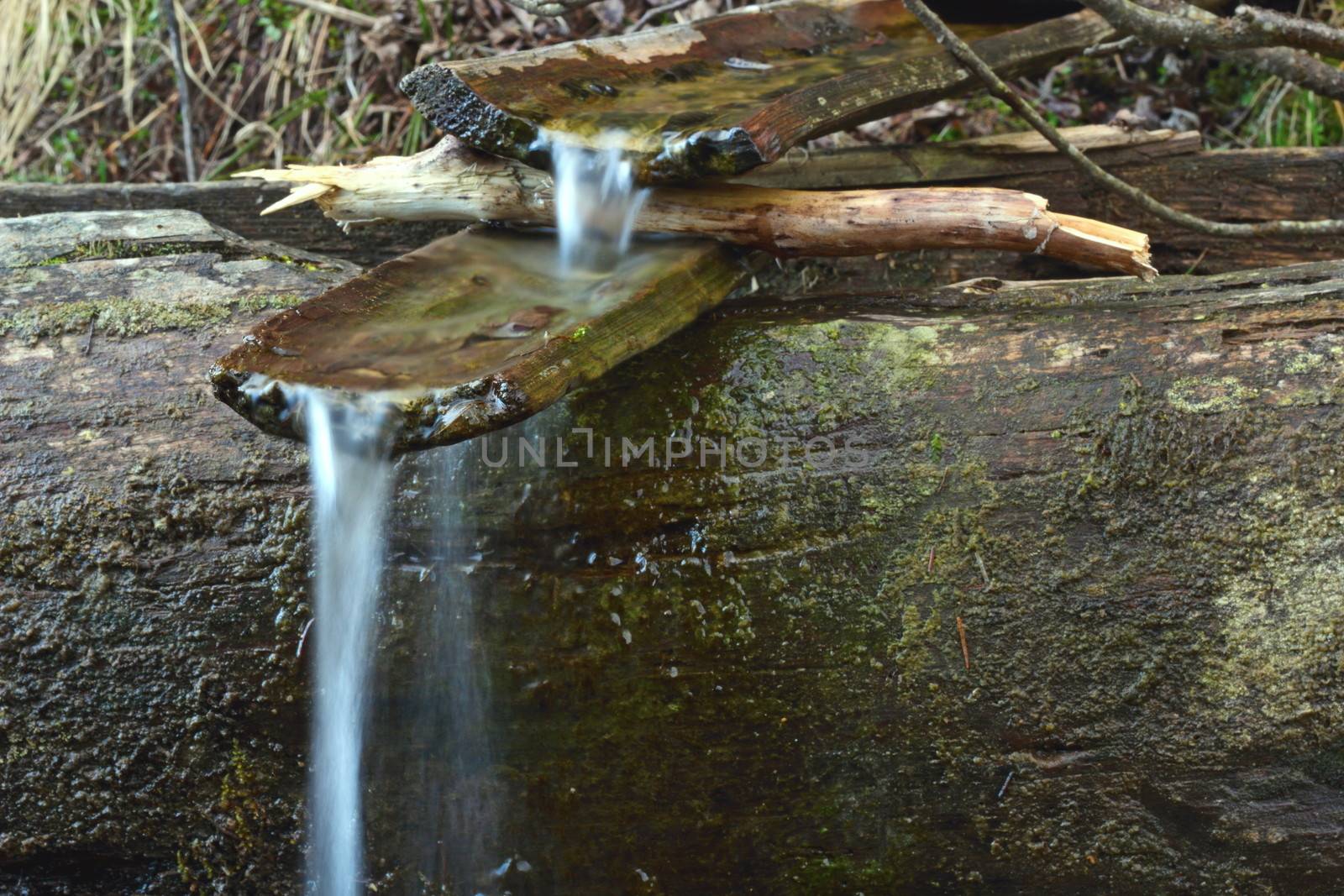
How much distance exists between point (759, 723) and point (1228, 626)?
921 mm

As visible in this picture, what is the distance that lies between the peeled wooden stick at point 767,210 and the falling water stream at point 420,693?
25 cm

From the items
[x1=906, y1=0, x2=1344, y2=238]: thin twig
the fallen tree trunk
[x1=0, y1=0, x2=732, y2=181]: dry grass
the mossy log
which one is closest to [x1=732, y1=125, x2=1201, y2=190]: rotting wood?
the fallen tree trunk

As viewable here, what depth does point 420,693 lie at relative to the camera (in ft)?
7.11

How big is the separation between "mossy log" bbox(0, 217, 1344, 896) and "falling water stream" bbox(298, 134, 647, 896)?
0.03 metres

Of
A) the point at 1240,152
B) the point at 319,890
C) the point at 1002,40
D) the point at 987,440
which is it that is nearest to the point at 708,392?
the point at 987,440

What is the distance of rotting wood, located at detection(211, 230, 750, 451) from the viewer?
1807 millimetres

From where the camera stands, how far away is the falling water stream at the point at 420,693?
2.15 meters

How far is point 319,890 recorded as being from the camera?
2236mm

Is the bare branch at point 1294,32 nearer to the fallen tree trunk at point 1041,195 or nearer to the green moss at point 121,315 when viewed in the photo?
the fallen tree trunk at point 1041,195

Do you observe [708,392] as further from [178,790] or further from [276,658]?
[178,790]

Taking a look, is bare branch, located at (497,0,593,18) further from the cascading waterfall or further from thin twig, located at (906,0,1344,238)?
the cascading waterfall

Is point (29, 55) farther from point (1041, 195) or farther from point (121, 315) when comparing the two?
point (1041, 195)

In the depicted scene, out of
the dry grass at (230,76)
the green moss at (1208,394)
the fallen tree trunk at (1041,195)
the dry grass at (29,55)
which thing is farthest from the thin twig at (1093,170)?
the dry grass at (29,55)

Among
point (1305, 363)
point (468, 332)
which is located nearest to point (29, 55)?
point (468, 332)
